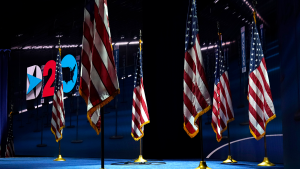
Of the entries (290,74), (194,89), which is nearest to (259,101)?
(194,89)

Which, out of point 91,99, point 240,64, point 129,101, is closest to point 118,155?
point 129,101

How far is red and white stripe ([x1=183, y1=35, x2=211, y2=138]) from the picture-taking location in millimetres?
5105

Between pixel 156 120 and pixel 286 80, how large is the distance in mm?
7192

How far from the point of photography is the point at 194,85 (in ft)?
17.0

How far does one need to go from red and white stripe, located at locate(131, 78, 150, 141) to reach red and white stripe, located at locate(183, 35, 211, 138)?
2748 millimetres

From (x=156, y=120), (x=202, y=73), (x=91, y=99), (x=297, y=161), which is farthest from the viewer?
(x=156, y=120)

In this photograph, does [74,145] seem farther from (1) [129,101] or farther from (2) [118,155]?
(1) [129,101]

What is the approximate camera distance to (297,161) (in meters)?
2.76

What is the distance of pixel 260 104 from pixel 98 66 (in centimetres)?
369

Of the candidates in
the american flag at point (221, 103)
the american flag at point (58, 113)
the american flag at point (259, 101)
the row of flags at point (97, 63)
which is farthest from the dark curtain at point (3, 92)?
the row of flags at point (97, 63)

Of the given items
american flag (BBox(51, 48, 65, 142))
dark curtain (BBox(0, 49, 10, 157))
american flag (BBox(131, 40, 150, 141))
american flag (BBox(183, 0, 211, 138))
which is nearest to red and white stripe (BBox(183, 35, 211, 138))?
american flag (BBox(183, 0, 211, 138))

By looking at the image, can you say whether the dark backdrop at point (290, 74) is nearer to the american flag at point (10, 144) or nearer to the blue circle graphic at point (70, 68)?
the blue circle graphic at point (70, 68)

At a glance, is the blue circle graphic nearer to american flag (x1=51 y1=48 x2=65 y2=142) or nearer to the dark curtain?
american flag (x1=51 y1=48 x2=65 y2=142)

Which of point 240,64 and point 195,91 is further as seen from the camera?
point 240,64
